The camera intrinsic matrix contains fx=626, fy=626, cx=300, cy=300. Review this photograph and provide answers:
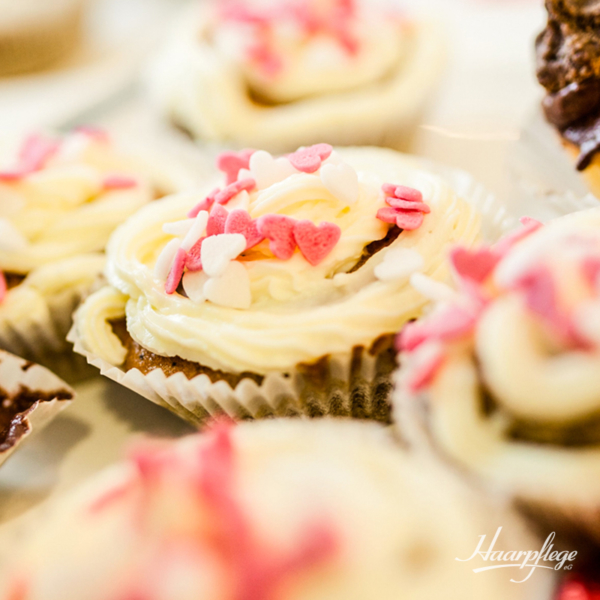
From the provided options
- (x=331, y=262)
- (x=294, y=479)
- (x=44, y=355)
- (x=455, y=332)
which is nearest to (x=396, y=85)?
(x=331, y=262)

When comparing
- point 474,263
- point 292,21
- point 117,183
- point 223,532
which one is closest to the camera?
point 223,532

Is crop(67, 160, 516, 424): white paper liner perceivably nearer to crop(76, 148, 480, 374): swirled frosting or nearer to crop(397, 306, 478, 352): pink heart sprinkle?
crop(76, 148, 480, 374): swirled frosting

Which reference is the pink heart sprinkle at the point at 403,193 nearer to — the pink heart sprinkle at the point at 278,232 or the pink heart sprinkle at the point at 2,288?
the pink heart sprinkle at the point at 278,232

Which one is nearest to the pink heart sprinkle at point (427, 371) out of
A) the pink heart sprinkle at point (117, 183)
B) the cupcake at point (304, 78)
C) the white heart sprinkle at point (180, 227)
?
the white heart sprinkle at point (180, 227)

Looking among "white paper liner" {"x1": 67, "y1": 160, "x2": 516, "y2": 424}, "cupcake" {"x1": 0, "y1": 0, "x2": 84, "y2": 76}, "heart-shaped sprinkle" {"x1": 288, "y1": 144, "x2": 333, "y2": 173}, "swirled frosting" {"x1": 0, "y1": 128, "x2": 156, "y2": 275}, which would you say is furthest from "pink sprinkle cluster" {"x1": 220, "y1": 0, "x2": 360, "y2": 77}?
"white paper liner" {"x1": 67, "y1": 160, "x2": 516, "y2": 424}

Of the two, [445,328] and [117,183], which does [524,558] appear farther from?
[117,183]

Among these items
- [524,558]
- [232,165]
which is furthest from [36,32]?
[524,558]
